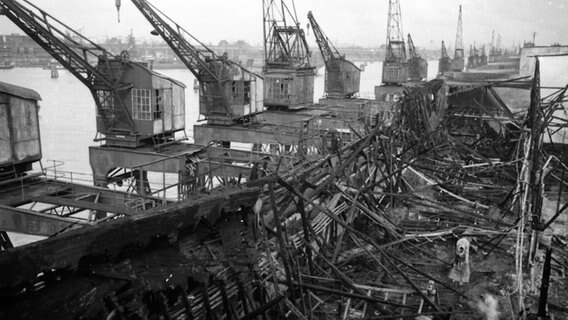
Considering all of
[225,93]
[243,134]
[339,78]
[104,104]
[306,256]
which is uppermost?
[339,78]

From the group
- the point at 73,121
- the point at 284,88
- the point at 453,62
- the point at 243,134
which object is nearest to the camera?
the point at 243,134

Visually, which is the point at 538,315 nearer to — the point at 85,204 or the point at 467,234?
the point at 467,234

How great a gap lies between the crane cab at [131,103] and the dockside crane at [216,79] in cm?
589

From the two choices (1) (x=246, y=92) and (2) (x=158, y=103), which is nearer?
(2) (x=158, y=103)

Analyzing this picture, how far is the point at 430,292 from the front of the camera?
938cm

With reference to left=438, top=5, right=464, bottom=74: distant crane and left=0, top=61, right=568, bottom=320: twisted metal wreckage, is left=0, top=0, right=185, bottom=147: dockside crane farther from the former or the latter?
left=438, top=5, right=464, bottom=74: distant crane

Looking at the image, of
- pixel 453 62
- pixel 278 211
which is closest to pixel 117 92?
pixel 278 211

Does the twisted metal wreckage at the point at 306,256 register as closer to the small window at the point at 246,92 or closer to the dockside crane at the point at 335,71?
the small window at the point at 246,92

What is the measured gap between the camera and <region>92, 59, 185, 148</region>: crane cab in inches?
884

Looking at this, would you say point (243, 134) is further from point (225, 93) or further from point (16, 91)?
point (16, 91)

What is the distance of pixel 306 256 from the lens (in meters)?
9.27

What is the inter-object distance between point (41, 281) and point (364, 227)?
10014mm

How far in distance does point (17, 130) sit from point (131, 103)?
6.11 m

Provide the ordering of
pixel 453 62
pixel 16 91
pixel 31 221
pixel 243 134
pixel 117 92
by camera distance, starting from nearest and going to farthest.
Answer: pixel 31 221 → pixel 16 91 → pixel 117 92 → pixel 243 134 → pixel 453 62
